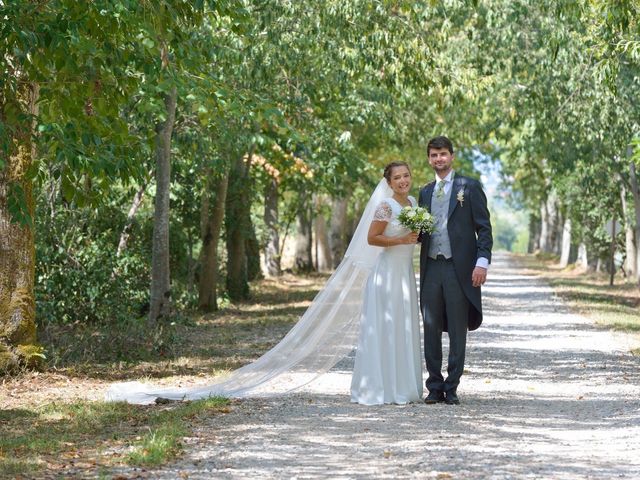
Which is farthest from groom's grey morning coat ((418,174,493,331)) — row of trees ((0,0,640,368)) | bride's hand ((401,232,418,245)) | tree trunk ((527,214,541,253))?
tree trunk ((527,214,541,253))

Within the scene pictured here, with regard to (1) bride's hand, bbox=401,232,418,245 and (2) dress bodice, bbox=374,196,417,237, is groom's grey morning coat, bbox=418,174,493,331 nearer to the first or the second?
(1) bride's hand, bbox=401,232,418,245

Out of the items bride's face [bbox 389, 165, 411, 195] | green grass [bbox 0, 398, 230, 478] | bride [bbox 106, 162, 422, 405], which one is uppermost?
bride's face [bbox 389, 165, 411, 195]

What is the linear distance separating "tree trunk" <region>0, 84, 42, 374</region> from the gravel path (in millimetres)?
3401

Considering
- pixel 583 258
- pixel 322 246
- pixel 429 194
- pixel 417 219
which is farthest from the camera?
pixel 583 258

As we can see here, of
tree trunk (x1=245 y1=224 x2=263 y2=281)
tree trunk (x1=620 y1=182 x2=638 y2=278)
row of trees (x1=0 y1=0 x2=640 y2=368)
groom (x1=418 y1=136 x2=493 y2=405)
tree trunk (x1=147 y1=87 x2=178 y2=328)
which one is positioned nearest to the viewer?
row of trees (x1=0 y1=0 x2=640 y2=368)

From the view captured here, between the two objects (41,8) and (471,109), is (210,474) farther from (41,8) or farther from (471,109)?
(471,109)

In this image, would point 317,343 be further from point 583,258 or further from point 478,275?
point 583,258

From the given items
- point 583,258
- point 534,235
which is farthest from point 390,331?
point 534,235

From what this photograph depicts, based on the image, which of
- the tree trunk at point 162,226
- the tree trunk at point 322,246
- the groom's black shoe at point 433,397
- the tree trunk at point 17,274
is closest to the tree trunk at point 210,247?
the tree trunk at point 162,226

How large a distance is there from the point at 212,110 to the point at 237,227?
1752cm

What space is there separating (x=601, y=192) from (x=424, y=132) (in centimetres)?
764

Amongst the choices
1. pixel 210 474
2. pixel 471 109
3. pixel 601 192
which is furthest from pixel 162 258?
pixel 601 192

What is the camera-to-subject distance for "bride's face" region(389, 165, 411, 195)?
1256 cm

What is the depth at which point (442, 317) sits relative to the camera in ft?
40.3
